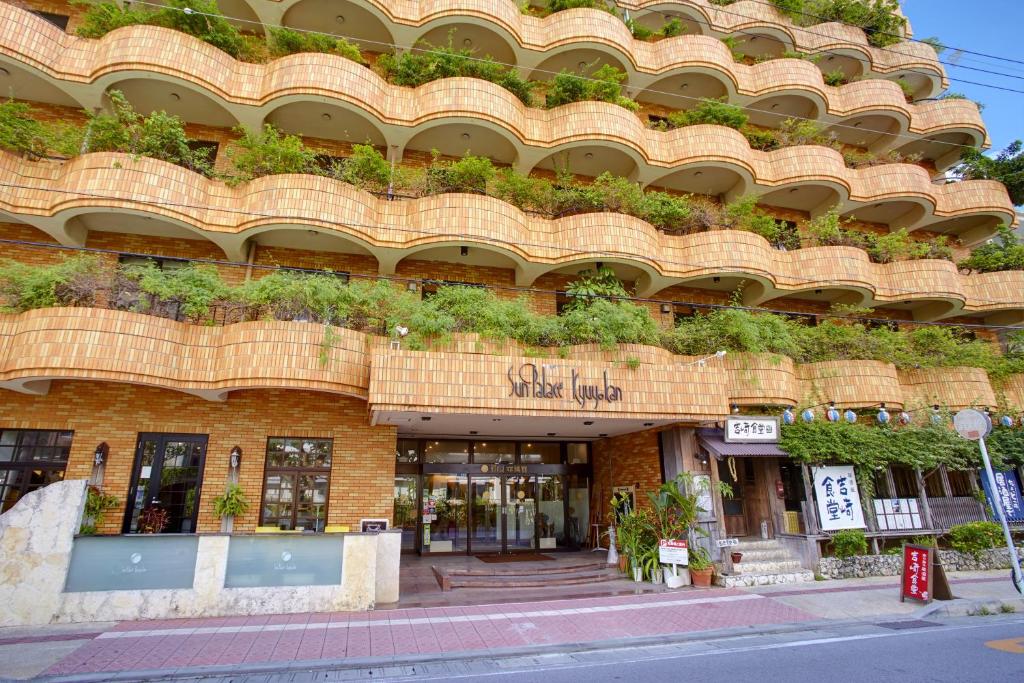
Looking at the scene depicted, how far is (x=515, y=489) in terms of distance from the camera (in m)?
16.1

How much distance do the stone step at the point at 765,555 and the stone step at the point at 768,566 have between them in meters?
0.10

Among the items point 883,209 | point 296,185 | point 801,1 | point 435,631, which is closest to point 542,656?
point 435,631

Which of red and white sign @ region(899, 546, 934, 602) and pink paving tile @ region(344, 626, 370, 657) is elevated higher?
red and white sign @ region(899, 546, 934, 602)

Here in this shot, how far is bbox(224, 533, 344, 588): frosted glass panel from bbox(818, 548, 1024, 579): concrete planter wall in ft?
36.6

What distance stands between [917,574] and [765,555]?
3.29 m

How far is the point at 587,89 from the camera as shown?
1619 cm

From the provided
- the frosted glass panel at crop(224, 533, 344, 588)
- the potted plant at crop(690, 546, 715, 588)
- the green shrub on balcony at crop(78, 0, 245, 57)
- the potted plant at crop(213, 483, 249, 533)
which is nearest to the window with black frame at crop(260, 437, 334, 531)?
the potted plant at crop(213, 483, 249, 533)

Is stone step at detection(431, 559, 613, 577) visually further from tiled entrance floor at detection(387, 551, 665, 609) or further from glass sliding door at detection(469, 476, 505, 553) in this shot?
glass sliding door at detection(469, 476, 505, 553)

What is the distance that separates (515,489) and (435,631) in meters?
7.85

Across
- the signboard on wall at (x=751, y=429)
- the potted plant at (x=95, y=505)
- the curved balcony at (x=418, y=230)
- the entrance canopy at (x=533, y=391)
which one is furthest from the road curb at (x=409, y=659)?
the curved balcony at (x=418, y=230)

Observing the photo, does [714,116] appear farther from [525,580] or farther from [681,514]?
[525,580]

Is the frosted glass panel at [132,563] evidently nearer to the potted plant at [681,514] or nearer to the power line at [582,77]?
the potted plant at [681,514]

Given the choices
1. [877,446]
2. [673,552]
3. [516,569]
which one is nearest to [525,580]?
[516,569]

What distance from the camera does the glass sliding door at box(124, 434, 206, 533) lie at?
11633 mm
